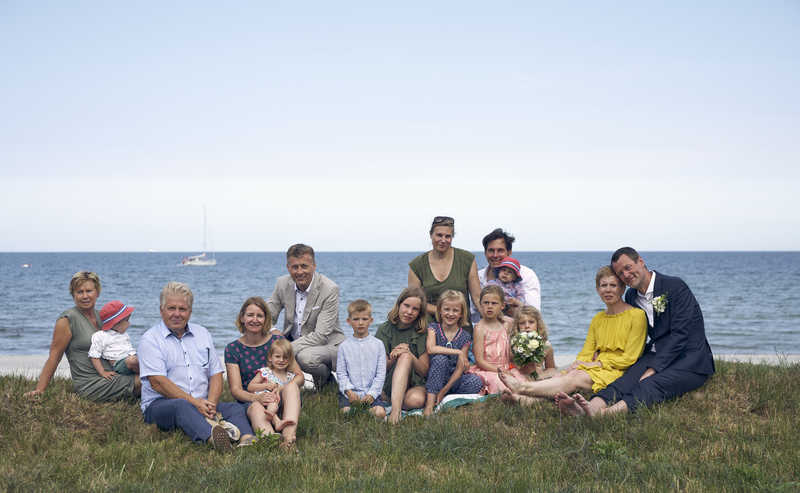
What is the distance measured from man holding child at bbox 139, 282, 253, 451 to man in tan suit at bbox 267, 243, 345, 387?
138 centimetres

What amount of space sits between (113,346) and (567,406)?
4.95 m

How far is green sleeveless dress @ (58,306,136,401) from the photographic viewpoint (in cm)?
607

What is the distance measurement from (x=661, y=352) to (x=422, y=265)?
122 inches

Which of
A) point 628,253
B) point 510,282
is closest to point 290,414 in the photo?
point 510,282

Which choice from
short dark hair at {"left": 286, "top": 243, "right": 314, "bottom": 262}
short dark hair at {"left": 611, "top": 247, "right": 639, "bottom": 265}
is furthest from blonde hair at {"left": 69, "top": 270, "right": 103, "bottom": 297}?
short dark hair at {"left": 611, "top": 247, "right": 639, "bottom": 265}

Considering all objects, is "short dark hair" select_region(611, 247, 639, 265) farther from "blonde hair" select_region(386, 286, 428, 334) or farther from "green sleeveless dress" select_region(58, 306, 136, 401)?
"green sleeveless dress" select_region(58, 306, 136, 401)

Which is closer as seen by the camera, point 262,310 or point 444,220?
point 262,310

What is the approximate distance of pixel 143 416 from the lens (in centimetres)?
562

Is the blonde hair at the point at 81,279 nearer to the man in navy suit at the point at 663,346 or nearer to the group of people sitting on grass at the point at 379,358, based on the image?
the group of people sitting on grass at the point at 379,358

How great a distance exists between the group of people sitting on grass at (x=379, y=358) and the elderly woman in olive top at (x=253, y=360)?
13mm

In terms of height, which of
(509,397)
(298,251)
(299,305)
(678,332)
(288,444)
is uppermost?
(298,251)

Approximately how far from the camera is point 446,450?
4.83m

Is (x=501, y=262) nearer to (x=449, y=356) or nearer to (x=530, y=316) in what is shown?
(x=530, y=316)

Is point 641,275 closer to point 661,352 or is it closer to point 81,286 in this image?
point 661,352
